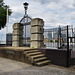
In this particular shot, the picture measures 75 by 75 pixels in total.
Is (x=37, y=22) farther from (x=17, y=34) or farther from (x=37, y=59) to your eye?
(x=37, y=59)

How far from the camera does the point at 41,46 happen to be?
970 centimetres

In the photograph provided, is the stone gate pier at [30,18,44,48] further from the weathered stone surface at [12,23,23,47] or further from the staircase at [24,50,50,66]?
the weathered stone surface at [12,23,23,47]

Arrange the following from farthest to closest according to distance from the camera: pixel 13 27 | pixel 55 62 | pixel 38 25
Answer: pixel 13 27, pixel 38 25, pixel 55 62

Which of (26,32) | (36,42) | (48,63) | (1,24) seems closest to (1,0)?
(1,24)

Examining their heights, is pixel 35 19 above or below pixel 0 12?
below

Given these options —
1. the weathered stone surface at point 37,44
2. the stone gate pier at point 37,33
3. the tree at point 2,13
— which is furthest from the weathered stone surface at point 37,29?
the tree at point 2,13

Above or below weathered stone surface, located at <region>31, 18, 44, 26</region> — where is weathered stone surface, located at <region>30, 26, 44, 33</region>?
below

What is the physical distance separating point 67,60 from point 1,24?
12445 millimetres

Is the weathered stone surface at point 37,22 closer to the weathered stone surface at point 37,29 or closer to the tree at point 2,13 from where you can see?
the weathered stone surface at point 37,29

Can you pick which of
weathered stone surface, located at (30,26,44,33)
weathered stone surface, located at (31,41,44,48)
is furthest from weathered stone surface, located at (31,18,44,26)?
weathered stone surface, located at (31,41,44,48)

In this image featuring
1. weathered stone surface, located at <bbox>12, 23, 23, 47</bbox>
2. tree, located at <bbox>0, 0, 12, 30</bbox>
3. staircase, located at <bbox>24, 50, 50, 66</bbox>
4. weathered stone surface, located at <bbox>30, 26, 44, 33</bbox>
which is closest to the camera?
staircase, located at <bbox>24, 50, 50, 66</bbox>

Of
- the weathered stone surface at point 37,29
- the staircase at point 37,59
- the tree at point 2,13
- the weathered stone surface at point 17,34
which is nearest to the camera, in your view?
the staircase at point 37,59

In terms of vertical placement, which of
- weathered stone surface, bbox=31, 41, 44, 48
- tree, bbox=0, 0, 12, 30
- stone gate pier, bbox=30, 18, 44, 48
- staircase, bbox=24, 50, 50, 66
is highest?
tree, bbox=0, 0, 12, 30

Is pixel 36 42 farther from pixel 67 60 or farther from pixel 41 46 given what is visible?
pixel 67 60
